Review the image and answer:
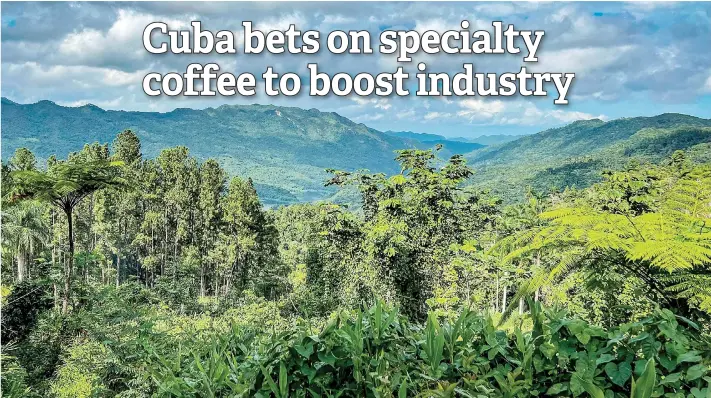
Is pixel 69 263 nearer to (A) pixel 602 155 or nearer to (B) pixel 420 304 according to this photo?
(B) pixel 420 304

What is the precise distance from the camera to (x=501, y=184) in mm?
76500

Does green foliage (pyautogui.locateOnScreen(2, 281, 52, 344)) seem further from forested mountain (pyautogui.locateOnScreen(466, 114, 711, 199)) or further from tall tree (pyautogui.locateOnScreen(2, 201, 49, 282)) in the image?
forested mountain (pyautogui.locateOnScreen(466, 114, 711, 199))

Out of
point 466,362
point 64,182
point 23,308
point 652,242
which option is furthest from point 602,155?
point 466,362

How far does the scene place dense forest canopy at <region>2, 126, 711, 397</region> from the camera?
36.3 inches

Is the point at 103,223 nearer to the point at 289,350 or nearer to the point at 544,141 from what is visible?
the point at 289,350

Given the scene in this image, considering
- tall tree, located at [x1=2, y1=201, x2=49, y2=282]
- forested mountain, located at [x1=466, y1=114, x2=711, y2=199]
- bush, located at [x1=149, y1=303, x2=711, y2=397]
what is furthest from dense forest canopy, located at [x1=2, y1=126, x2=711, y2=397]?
forested mountain, located at [x1=466, y1=114, x2=711, y2=199]

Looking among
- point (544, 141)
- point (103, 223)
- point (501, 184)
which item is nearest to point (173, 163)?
point (103, 223)

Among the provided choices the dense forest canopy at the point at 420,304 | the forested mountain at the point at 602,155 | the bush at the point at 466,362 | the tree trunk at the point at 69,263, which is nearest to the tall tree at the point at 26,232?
the dense forest canopy at the point at 420,304

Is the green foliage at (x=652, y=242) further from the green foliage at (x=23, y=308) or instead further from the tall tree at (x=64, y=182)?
the green foliage at (x=23, y=308)

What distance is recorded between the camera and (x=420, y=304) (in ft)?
24.2

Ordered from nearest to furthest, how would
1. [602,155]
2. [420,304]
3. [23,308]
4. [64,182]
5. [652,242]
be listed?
1. [652,242]
2. [64,182]
3. [420,304]
4. [23,308]
5. [602,155]

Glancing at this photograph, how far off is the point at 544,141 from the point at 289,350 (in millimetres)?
208388

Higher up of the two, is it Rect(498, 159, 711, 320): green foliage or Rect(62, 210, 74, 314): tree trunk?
Rect(498, 159, 711, 320): green foliage

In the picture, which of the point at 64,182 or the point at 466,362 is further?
the point at 64,182
